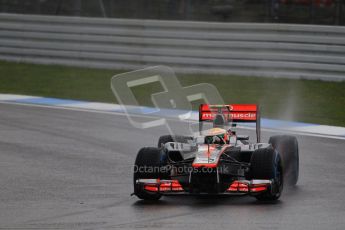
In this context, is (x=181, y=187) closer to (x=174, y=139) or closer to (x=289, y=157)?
(x=174, y=139)

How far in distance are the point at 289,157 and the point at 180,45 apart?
11.6m

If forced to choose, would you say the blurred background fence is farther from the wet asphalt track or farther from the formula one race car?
the formula one race car

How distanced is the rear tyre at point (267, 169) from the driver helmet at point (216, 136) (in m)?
0.56

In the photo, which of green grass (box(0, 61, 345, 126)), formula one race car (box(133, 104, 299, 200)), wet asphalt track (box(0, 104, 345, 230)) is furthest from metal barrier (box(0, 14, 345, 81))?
formula one race car (box(133, 104, 299, 200))

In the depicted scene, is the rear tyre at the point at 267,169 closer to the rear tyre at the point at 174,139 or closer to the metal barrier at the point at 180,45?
the rear tyre at the point at 174,139

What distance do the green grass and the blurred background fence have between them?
172cm

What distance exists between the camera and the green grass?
19547 millimetres

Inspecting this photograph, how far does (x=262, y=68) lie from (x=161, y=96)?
2.69 meters

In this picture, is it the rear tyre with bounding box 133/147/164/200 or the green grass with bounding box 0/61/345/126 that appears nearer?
the rear tyre with bounding box 133/147/164/200

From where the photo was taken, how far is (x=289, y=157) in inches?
482

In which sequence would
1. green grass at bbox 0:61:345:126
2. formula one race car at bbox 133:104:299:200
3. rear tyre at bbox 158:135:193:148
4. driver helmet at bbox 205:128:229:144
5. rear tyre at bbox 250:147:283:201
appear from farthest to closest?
green grass at bbox 0:61:345:126 < rear tyre at bbox 158:135:193:148 < driver helmet at bbox 205:128:229:144 < rear tyre at bbox 250:147:283:201 < formula one race car at bbox 133:104:299:200

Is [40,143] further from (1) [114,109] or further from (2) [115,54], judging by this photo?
(2) [115,54]

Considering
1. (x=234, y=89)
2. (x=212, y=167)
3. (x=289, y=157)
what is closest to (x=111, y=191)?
(x=212, y=167)

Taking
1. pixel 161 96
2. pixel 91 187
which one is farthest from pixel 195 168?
pixel 161 96
